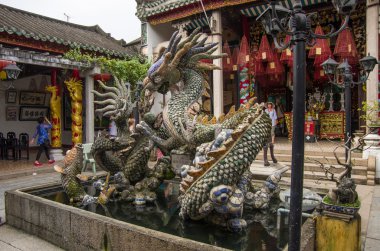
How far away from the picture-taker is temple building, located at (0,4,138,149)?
9.30 m

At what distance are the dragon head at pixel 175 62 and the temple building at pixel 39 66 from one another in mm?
5532

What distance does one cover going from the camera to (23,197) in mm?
4141

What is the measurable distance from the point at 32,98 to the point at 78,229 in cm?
1209

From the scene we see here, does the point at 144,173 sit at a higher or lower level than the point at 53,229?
higher

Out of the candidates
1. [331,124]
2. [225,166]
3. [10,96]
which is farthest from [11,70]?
[331,124]

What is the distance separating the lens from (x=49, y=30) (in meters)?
11.9

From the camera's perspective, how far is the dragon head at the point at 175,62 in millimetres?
4375

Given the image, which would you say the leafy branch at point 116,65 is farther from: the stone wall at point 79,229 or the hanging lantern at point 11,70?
the stone wall at point 79,229

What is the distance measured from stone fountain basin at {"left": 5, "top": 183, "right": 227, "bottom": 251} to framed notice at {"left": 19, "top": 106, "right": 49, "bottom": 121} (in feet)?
33.4

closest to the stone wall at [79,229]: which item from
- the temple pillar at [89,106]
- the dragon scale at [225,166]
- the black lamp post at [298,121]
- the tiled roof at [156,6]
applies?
the dragon scale at [225,166]

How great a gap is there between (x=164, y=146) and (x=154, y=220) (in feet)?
3.77

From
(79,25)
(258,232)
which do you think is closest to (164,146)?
(258,232)

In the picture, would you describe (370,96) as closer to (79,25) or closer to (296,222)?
(296,222)

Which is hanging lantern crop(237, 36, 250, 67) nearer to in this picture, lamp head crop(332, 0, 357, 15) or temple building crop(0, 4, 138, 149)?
temple building crop(0, 4, 138, 149)
